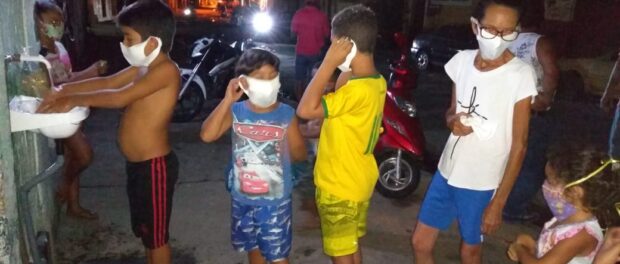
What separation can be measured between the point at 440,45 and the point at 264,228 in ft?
39.3

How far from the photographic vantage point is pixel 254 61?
278cm

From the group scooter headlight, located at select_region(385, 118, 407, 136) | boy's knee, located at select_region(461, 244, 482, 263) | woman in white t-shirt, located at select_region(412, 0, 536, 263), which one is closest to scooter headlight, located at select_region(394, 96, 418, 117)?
scooter headlight, located at select_region(385, 118, 407, 136)

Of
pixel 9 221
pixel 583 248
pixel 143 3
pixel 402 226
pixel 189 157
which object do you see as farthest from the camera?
pixel 189 157

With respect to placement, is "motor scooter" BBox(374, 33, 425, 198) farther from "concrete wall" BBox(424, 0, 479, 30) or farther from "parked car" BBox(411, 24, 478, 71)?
"concrete wall" BBox(424, 0, 479, 30)

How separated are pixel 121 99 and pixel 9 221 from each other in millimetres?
812

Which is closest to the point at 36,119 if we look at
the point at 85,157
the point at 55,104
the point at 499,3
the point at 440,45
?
the point at 55,104

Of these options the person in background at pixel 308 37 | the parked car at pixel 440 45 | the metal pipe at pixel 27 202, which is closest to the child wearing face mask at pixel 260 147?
the metal pipe at pixel 27 202

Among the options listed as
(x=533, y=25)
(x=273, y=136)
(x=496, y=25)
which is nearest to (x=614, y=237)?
(x=496, y=25)

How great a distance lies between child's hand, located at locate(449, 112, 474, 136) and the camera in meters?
2.91

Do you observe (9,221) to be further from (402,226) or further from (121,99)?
(402,226)

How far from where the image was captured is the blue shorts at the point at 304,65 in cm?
909

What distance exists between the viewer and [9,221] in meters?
2.23

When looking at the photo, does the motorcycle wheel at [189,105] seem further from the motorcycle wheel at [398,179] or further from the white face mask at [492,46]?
the white face mask at [492,46]

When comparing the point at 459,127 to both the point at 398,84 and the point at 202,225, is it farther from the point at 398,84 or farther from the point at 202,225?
the point at 398,84
